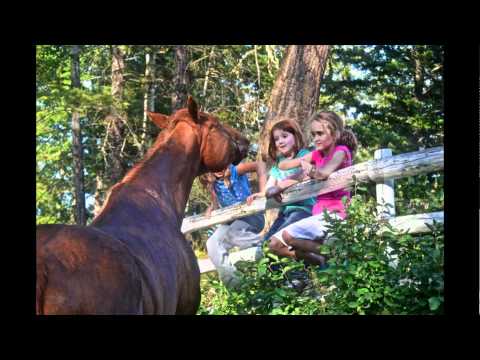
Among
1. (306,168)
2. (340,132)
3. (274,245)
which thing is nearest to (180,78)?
(306,168)

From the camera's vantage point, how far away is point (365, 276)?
523cm

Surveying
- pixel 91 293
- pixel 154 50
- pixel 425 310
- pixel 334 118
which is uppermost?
pixel 154 50

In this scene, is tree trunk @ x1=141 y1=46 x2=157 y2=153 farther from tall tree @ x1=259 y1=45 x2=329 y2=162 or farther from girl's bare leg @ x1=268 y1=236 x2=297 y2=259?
girl's bare leg @ x1=268 y1=236 x2=297 y2=259

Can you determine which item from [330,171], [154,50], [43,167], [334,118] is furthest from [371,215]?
[43,167]

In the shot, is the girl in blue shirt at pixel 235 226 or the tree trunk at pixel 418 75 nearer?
the girl in blue shirt at pixel 235 226

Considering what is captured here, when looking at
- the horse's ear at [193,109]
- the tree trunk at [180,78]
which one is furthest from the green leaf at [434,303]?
the tree trunk at [180,78]

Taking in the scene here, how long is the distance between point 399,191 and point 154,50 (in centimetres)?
668

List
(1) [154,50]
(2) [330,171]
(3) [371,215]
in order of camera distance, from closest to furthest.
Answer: (3) [371,215] < (2) [330,171] < (1) [154,50]

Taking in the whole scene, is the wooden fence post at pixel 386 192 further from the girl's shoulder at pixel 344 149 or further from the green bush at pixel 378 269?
the green bush at pixel 378 269

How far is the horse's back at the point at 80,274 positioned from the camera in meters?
Answer: 3.10

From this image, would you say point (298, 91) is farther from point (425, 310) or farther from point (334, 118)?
point (425, 310)

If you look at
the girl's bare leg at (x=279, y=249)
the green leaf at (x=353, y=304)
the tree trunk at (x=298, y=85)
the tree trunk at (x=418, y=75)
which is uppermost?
the tree trunk at (x=418, y=75)

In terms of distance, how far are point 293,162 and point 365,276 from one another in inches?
61.0
